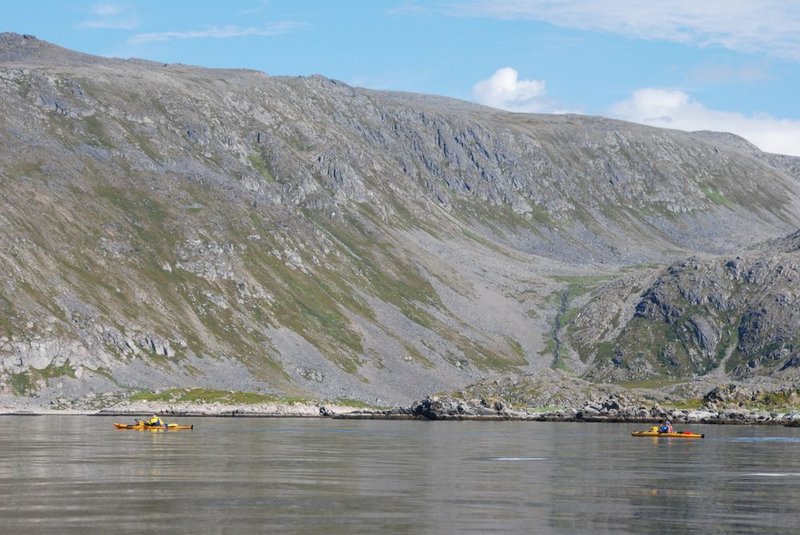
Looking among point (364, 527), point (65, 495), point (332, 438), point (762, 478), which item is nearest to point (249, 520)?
point (364, 527)

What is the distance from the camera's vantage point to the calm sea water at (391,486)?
52594 millimetres

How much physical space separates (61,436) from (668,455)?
6279cm

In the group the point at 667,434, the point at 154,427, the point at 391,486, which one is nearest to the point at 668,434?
the point at 667,434

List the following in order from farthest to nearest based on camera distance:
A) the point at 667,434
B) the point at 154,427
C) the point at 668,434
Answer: the point at 154,427
the point at 667,434
the point at 668,434

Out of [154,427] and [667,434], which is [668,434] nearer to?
[667,434]

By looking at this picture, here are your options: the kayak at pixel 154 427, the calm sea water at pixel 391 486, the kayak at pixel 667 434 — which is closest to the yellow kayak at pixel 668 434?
the kayak at pixel 667 434

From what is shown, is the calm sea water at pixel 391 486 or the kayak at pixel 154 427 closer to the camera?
the calm sea water at pixel 391 486

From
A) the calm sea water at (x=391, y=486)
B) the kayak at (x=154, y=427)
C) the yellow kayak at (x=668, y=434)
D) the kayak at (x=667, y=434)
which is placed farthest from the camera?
the kayak at (x=154, y=427)

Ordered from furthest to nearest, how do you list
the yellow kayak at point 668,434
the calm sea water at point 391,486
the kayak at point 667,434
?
1. the kayak at point 667,434
2. the yellow kayak at point 668,434
3. the calm sea water at point 391,486

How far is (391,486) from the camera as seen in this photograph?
225 feet

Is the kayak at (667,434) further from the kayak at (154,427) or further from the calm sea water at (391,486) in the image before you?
the kayak at (154,427)

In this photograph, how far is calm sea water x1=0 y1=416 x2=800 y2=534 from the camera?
52594 millimetres

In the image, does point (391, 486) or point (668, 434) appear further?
point (668, 434)

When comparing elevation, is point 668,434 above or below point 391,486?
above
